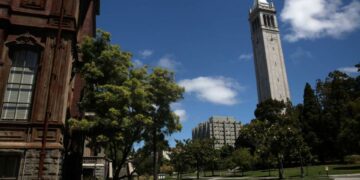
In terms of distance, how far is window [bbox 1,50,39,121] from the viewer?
13844 millimetres

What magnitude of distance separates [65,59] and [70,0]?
3.47m

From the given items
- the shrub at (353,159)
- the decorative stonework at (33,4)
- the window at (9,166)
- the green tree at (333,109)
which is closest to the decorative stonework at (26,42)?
the decorative stonework at (33,4)

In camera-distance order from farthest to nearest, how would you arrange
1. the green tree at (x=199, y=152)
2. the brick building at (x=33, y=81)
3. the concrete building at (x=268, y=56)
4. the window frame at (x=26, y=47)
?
the concrete building at (x=268, y=56) → the green tree at (x=199, y=152) → the window frame at (x=26, y=47) → the brick building at (x=33, y=81)

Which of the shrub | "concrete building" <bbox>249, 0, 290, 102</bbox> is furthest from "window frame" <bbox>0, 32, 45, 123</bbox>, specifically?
"concrete building" <bbox>249, 0, 290, 102</bbox>

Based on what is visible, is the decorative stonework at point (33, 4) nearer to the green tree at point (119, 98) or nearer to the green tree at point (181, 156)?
the green tree at point (119, 98)

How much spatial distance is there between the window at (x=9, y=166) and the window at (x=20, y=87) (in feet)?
5.80

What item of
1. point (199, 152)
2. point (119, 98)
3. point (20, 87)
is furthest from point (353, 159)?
point (20, 87)

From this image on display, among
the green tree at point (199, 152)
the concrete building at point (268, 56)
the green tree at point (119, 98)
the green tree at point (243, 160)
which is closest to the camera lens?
the green tree at point (119, 98)

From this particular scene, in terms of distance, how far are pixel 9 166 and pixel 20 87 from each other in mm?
3762

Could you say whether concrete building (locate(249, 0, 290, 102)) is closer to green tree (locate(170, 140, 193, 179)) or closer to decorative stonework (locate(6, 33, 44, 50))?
green tree (locate(170, 140, 193, 179))

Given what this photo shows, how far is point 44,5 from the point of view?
1559 centimetres

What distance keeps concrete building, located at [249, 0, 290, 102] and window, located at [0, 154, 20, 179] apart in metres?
103

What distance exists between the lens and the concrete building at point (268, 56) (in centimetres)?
11488

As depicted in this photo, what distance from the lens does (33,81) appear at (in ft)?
47.6
